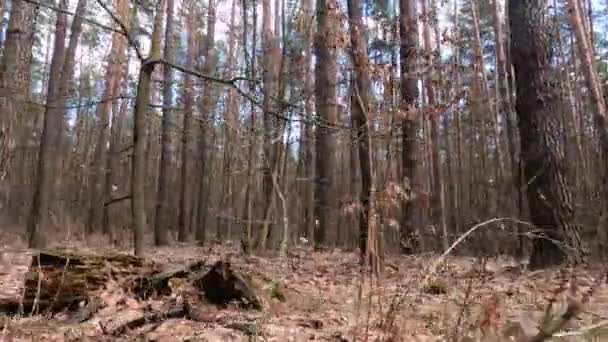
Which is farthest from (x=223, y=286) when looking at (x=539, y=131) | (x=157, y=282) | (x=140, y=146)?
(x=539, y=131)

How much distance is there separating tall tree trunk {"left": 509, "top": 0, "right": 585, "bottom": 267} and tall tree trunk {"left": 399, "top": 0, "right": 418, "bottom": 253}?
1.33m

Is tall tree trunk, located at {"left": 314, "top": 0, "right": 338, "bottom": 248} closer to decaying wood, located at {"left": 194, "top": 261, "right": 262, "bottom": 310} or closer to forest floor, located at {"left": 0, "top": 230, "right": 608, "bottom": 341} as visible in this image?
forest floor, located at {"left": 0, "top": 230, "right": 608, "bottom": 341}

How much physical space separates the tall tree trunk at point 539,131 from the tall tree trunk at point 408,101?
1.33 m

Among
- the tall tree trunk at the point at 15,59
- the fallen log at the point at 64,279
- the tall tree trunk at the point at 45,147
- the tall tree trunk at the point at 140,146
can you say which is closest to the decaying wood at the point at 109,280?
the fallen log at the point at 64,279

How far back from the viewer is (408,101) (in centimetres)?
728

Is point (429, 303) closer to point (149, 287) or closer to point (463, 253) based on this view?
point (149, 287)

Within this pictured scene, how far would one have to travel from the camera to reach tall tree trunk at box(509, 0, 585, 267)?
5.58 meters

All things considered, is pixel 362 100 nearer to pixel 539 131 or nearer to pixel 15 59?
pixel 539 131

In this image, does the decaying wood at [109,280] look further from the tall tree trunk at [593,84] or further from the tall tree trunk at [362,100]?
the tall tree trunk at [593,84]

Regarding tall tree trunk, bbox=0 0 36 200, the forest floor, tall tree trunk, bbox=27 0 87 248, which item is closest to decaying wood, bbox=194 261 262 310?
the forest floor

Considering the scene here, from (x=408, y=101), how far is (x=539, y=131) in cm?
192

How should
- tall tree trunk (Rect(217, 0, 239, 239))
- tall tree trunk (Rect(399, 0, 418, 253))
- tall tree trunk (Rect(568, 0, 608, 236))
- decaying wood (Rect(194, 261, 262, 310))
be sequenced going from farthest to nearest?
tall tree trunk (Rect(217, 0, 239, 239)) → tall tree trunk (Rect(568, 0, 608, 236)) → tall tree trunk (Rect(399, 0, 418, 253)) → decaying wood (Rect(194, 261, 262, 310))

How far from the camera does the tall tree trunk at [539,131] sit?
558 centimetres

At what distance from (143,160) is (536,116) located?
4282 mm
